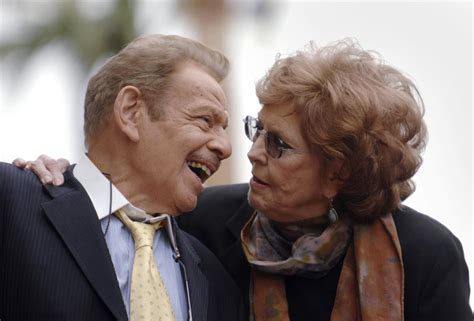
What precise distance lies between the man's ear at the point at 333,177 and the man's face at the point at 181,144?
1.63 ft

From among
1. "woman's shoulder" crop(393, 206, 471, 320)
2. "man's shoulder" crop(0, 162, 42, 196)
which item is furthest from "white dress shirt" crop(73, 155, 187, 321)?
"woman's shoulder" crop(393, 206, 471, 320)

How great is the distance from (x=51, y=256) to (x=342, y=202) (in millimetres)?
1535

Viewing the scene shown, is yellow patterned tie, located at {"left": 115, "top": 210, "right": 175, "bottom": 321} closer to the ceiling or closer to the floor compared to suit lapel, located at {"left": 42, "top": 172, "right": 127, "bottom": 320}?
closer to the floor

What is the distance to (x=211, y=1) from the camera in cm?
1566

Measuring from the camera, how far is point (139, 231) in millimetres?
4551

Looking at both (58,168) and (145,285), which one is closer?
(145,285)

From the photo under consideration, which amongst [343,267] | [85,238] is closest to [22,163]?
[85,238]

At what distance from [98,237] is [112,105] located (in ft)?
2.06

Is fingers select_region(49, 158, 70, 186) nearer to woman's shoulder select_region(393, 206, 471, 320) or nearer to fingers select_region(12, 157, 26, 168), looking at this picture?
fingers select_region(12, 157, 26, 168)

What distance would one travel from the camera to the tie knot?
A: 4520mm

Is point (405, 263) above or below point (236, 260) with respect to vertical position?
above

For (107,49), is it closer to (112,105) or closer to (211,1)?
(211,1)

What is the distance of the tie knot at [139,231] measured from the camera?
452 cm

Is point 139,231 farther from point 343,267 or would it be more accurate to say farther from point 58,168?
point 343,267
